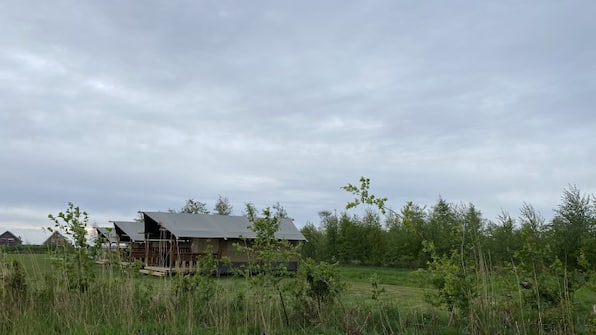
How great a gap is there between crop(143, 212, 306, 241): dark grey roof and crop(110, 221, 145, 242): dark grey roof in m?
6.23

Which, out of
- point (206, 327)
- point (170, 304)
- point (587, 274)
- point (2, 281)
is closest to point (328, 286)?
point (206, 327)

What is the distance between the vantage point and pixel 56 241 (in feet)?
21.1

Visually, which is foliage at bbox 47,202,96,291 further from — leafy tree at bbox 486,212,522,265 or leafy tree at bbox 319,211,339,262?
leafy tree at bbox 319,211,339,262

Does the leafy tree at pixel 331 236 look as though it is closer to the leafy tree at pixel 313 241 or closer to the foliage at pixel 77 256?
the leafy tree at pixel 313 241

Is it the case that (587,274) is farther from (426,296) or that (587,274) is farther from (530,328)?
(426,296)

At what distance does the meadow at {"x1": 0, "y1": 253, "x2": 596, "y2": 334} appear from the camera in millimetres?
4727

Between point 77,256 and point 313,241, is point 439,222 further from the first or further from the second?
Answer: point 77,256

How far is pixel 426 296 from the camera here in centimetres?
493

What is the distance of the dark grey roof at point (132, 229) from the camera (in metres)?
25.8

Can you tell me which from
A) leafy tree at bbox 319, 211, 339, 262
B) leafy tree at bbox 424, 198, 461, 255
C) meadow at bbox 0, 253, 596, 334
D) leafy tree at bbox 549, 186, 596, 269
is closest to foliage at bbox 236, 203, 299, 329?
meadow at bbox 0, 253, 596, 334

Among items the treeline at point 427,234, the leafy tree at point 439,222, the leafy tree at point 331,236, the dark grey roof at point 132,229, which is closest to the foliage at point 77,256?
the treeline at point 427,234

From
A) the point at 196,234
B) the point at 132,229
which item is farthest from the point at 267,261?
the point at 132,229

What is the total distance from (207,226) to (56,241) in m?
13.3

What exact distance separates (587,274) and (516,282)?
0.76 m
